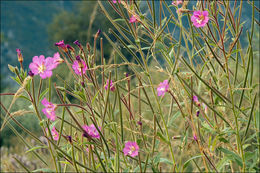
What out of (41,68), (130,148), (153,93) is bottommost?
(130,148)

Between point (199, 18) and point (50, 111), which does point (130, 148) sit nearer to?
point (50, 111)

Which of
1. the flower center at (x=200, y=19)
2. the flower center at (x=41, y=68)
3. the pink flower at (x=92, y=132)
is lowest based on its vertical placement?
the pink flower at (x=92, y=132)

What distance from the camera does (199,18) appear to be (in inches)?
45.4

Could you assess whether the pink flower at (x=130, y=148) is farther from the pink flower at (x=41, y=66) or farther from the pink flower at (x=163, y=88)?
the pink flower at (x=41, y=66)

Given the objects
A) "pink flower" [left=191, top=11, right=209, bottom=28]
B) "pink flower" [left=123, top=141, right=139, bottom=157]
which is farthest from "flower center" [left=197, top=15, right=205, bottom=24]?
"pink flower" [left=123, top=141, right=139, bottom=157]

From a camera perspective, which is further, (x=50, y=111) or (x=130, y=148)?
(x=130, y=148)

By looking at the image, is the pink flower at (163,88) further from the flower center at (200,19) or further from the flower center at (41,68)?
the flower center at (41,68)

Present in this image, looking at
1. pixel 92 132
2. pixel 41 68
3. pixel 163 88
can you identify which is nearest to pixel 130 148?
pixel 92 132

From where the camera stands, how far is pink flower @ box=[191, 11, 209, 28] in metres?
1.14

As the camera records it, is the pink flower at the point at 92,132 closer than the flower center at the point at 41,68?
No

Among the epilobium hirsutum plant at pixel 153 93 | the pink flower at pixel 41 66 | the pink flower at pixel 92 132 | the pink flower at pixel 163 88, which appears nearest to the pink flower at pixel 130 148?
the epilobium hirsutum plant at pixel 153 93

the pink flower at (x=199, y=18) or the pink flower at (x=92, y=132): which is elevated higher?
the pink flower at (x=199, y=18)

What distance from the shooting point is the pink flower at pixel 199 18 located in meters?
1.14

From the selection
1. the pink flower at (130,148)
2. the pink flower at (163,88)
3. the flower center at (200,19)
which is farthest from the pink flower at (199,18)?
the pink flower at (130,148)
